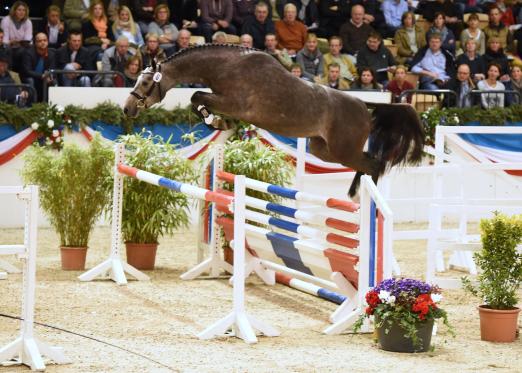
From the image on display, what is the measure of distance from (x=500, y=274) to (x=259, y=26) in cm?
770

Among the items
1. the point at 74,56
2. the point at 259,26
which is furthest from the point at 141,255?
the point at 259,26

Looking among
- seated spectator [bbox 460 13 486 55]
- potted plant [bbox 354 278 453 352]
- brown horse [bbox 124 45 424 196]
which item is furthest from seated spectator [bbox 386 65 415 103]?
potted plant [bbox 354 278 453 352]

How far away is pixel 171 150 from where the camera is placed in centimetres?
852

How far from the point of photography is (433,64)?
13.0 metres

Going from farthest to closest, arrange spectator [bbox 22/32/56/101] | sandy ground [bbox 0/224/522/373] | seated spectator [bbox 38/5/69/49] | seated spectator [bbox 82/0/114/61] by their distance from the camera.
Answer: seated spectator [bbox 38/5/69/49]
seated spectator [bbox 82/0/114/61]
spectator [bbox 22/32/56/101]
sandy ground [bbox 0/224/522/373]

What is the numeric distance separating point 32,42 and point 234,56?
24.3 ft

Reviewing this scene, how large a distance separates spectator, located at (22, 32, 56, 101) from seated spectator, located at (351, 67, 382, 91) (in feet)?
11.8

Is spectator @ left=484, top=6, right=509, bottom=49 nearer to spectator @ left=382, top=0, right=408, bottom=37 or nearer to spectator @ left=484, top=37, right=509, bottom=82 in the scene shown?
spectator @ left=484, top=37, right=509, bottom=82

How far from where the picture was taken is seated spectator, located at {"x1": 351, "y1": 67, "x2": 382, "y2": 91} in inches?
467

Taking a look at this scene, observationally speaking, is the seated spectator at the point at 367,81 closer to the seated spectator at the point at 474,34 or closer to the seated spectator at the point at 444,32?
the seated spectator at the point at 444,32

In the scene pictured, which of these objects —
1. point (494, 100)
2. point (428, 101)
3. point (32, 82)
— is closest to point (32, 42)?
point (32, 82)

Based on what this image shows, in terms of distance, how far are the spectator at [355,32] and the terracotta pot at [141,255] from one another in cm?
571

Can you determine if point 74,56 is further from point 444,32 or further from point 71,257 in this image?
point 444,32

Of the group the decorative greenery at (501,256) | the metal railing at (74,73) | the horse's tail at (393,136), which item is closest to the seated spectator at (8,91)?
the metal railing at (74,73)
